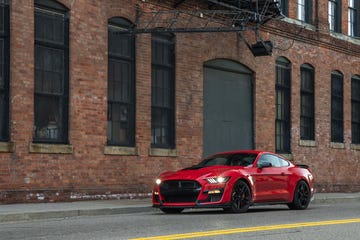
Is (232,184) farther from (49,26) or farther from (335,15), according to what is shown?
(335,15)

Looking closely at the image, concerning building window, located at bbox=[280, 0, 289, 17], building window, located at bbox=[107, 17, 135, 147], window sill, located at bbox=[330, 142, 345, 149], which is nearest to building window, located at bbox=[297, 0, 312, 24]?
building window, located at bbox=[280, 0, 289, 17]

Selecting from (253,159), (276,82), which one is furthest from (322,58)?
(253,159)

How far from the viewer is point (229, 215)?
591 inches

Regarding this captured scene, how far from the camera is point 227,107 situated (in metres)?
25.4

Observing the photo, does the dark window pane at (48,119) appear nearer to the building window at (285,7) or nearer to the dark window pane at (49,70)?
the dark window pane at (49,70)

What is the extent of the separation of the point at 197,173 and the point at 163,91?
748 centimetres

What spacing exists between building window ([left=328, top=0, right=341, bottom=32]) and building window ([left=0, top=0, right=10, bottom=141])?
16804 mm

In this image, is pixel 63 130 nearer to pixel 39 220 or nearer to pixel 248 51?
pixel 39 220

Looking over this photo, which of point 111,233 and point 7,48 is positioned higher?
A: point 7,48

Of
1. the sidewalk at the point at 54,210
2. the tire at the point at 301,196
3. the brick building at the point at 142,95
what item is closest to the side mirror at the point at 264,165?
the tire at the point at 301,196

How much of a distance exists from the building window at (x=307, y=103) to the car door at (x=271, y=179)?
11.9m

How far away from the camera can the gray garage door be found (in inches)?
962

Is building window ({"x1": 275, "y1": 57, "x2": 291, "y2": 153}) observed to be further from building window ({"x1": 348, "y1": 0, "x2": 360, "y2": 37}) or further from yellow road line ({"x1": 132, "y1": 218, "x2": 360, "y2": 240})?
yellow road line ({"x1": 132, "y1": 218, "x2": 360, "y2": 240})

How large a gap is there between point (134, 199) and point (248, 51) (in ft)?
25.0
